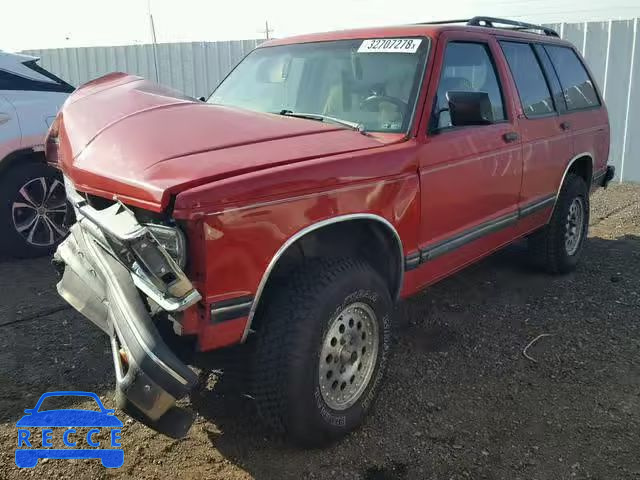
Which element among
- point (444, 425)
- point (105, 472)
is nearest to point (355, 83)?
point (444, 425)

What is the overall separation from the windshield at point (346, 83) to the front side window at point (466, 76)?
8.0 inches

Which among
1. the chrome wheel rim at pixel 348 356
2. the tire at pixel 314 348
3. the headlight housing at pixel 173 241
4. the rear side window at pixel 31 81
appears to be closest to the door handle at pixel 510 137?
the tire at pixel 314 348

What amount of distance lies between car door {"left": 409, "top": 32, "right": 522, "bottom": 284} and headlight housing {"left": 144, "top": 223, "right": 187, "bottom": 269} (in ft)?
4.89

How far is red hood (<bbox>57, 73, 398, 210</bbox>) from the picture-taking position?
246 centimetres

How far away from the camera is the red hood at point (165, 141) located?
2.46 metres

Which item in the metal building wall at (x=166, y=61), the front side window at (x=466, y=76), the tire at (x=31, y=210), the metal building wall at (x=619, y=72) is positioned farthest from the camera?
the metal building wall at (x=166, y=61)

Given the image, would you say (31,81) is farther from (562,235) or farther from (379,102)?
(562,235)

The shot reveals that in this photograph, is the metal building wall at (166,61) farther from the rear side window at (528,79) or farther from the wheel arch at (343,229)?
the wheel arch at (343,229)

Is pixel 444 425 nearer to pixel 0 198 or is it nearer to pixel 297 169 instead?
pixel 297 169

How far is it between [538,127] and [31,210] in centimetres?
447

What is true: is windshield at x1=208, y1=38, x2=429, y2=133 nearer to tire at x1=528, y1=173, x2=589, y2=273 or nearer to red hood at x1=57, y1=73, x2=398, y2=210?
red hood at x1=57, y1=73, x2=398, y2=210

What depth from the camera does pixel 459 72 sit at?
12.5 feet

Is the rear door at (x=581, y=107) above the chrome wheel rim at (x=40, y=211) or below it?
above

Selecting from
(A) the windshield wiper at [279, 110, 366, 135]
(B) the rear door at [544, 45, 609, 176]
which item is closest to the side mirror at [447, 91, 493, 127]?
(A) the windshield wiper at [279, 110, 366, 135]
